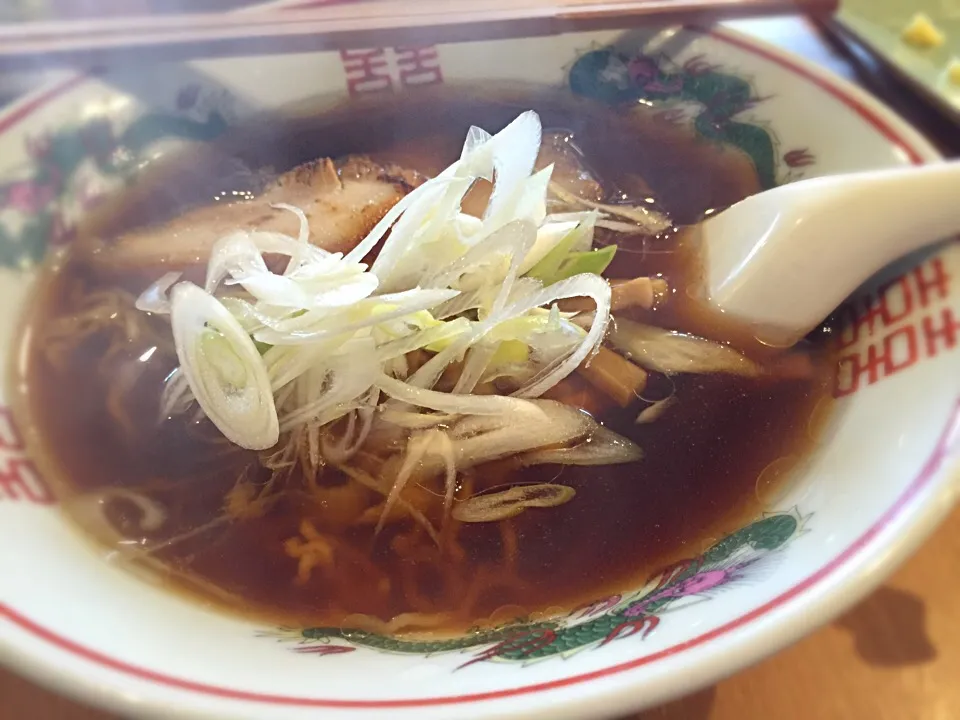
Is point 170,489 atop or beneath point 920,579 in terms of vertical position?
atop

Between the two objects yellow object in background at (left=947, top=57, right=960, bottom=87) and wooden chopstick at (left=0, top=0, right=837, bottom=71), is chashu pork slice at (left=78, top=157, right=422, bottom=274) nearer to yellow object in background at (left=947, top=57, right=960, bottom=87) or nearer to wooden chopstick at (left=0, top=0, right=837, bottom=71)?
wooden chopstick at (left=0, top=0, right=837, bottom=71)

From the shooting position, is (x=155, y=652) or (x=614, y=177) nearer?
(x=155, y=652)

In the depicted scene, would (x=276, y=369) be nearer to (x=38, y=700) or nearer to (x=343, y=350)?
(x=343, y=350)

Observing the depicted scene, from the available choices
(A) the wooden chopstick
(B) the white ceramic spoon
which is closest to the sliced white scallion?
(A) the wooden chopstick

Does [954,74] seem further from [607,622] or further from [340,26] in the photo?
[607,622]

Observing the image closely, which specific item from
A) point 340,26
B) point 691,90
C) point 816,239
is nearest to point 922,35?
point 691,90

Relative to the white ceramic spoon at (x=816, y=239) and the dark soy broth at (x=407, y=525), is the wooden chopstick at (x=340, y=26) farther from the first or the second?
the white ceramic spoon at (x=816, y=239)

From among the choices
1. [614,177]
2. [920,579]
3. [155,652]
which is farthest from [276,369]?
[920,579]
